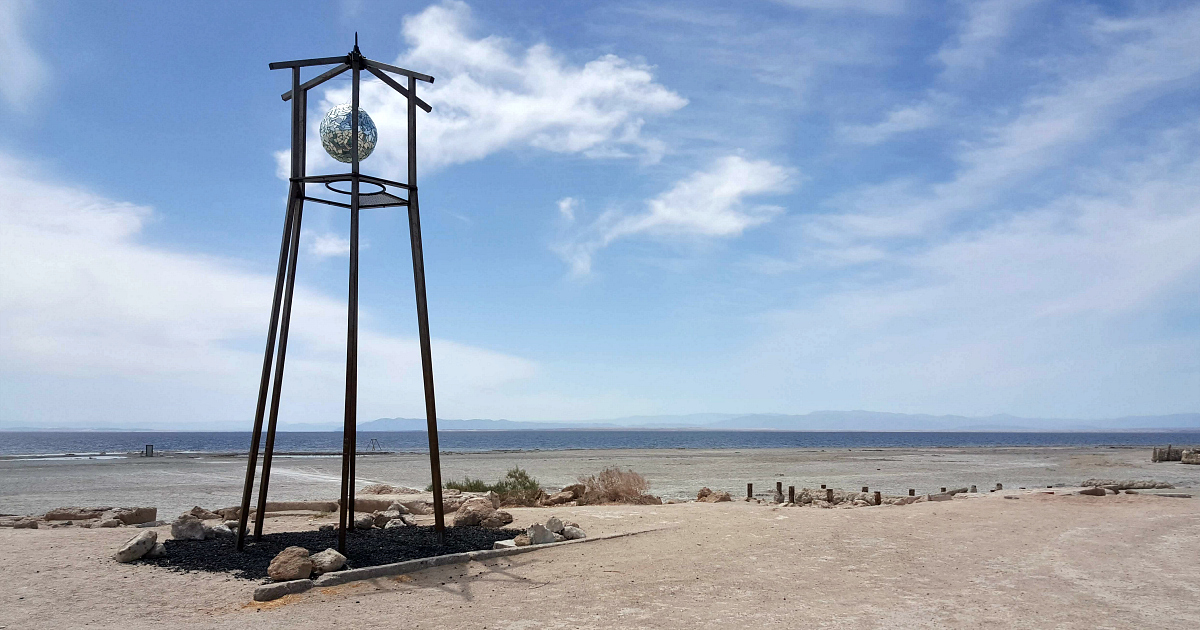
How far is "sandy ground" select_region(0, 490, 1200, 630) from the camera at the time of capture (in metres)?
7.30

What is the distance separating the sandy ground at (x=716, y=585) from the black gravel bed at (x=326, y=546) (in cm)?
43

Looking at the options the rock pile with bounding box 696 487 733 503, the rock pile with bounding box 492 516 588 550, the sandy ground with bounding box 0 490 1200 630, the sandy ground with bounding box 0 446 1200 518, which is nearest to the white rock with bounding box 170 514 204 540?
the sandy ground with bounding box 0 490 1200 630

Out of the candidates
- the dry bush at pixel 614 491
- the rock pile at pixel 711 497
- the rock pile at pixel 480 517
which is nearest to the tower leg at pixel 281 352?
the rock pile at pixel 480 517

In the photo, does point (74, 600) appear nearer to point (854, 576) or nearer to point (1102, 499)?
point (854, 576)

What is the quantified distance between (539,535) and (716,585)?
124 inches

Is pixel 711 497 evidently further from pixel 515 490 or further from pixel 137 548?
pixel 137 548

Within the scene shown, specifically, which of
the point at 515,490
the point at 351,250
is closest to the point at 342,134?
the point at 351,250

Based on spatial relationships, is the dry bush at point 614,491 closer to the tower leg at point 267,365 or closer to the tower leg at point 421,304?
the tower leg at point 421,304

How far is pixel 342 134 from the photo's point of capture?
10.5 m

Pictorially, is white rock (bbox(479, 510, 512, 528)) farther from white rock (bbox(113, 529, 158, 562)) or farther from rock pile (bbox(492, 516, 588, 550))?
white rock (bbox(113, 529, 158, 562))

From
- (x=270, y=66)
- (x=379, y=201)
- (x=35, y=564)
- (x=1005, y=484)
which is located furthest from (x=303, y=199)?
(x=1005, y=484)

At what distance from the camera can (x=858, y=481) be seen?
3253cm

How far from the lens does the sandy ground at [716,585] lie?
287 inches

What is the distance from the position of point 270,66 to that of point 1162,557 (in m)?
14.0
